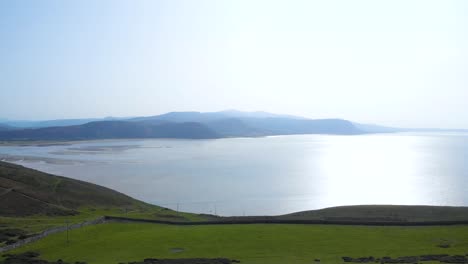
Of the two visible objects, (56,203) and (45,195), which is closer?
(56,203)

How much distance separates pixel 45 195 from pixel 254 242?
157ft

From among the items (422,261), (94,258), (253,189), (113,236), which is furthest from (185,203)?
(422,261)

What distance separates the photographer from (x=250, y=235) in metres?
34.2

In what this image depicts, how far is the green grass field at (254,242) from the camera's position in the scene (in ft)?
93.9

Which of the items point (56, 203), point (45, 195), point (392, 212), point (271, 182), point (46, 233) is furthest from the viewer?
point (271, 182)

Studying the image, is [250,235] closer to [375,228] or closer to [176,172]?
[375,228]

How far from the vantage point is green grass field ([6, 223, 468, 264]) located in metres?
28.6

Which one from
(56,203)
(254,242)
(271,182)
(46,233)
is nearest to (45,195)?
(56,203)

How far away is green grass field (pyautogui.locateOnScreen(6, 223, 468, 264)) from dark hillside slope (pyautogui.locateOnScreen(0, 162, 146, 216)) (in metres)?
24.3

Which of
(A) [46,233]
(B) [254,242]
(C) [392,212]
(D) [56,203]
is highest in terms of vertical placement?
(B) [254,242]

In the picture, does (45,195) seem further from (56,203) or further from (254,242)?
(254,242)

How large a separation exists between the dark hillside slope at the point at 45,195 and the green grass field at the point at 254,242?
24252 millimetres

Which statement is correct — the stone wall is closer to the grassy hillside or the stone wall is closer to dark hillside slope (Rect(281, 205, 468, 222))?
the grassy hillside

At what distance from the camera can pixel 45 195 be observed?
6769cm
